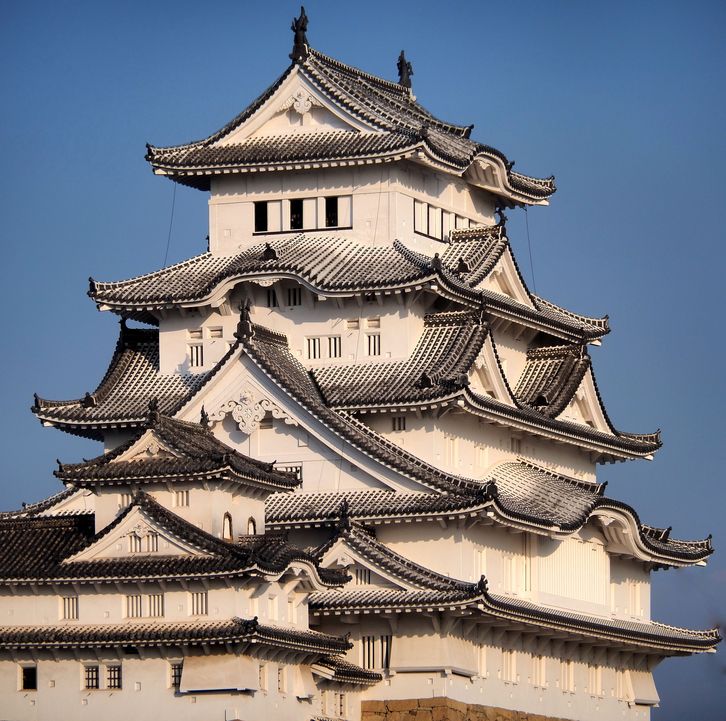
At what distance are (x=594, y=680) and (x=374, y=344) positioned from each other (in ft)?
40.3

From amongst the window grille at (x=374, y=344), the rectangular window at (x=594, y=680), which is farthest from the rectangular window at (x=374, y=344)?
the rectangular window at (x=594, y=680)

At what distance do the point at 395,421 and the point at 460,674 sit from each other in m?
7.50

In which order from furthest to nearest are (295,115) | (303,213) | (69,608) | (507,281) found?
1. (507,281)
2. (295,115)
3. (303,213)
4. (69,608)

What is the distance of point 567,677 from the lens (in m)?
75.5

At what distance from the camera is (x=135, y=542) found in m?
64.4

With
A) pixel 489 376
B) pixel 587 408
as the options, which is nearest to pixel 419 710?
pixel 489 376

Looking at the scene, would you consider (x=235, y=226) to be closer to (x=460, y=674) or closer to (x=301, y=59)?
(x=301, y=59)

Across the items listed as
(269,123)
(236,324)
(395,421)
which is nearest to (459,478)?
(395,421)

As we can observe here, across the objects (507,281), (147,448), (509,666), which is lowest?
(509,666)

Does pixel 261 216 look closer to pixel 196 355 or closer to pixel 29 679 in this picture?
pixel 196 355

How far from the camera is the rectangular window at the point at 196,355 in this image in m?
74.8

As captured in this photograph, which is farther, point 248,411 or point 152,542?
point 248,411

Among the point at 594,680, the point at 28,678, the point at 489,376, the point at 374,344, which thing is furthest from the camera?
the point at 594,680

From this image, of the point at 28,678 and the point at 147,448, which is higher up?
the point at 147,448
